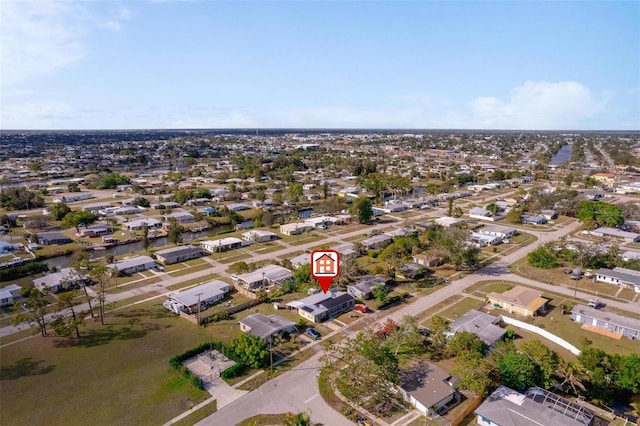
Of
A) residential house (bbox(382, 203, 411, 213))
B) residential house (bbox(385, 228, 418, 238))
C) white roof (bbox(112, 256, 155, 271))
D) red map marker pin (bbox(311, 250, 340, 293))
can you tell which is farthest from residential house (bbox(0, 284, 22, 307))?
residential house (bbox(382, 203, 411, 213))

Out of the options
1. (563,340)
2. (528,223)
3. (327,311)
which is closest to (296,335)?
(327,311)

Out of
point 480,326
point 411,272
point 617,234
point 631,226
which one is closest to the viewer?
point 480,326

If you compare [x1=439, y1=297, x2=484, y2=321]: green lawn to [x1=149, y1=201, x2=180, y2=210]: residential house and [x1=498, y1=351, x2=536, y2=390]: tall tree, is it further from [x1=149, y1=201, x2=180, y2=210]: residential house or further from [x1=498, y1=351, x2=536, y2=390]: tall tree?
[x1=149, y1=201, x2=180, y2=210]: residential house

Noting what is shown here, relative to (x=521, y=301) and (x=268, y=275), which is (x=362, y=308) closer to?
(x=268, y=275)

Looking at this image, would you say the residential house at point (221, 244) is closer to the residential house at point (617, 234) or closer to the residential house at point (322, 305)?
the residential house at point (322, 305)

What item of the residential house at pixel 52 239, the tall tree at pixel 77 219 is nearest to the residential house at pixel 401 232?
the residential house at pixel 52 239

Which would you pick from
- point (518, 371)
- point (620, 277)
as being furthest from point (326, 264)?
point (620, 277)

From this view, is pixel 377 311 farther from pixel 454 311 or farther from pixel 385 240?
pixel 385 240
